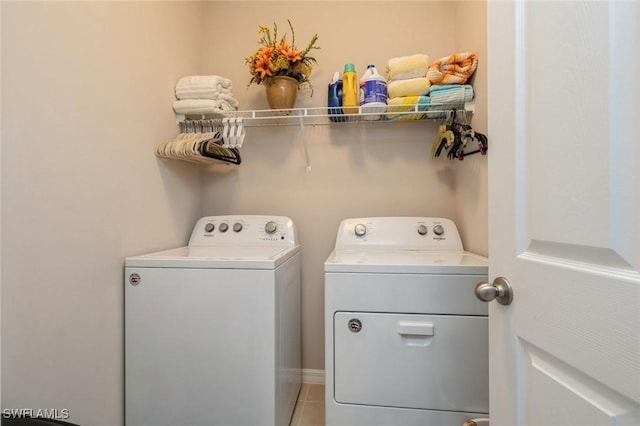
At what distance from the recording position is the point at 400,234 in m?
1.61

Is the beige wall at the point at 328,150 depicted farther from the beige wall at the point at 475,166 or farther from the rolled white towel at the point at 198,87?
the rolled white towel at the point at 198,87

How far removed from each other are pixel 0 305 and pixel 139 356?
544mm

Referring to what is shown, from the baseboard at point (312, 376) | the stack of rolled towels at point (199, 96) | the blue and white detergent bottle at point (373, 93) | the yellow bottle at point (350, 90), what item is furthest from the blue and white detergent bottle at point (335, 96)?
the baseboard at point (312, 376)

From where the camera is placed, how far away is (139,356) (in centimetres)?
119

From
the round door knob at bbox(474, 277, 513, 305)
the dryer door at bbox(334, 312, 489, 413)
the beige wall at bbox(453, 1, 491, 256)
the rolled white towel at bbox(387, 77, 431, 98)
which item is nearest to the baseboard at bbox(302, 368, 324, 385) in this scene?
the dryer door at bbox(334, 312, 489, 413)

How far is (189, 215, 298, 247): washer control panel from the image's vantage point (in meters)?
1.67

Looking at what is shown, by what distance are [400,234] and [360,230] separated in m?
0.22

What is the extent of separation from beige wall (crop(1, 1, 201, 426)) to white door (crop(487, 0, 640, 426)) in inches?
52.6

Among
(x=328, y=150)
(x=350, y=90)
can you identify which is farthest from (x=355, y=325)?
(x=350, y=90)

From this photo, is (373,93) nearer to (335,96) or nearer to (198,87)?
(335,96)

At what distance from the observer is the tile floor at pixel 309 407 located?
4.83 ft

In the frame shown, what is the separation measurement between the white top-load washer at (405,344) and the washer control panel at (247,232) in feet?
2.03

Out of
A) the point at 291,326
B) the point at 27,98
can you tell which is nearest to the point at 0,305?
the point at 27,98

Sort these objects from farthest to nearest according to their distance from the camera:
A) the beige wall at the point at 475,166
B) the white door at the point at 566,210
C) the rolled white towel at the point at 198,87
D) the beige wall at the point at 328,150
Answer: the beige wall at the point at 328,150 → the rolled white towel at the point at 198,87 → the beige wall at the point at 475,166 → the white door at the point at 566,210
